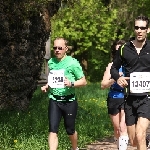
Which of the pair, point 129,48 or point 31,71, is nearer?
point 129,48

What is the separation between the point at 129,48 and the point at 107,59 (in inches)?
2061

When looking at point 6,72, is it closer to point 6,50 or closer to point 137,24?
point 6,50

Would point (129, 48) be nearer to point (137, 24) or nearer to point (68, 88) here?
point (137, 24)

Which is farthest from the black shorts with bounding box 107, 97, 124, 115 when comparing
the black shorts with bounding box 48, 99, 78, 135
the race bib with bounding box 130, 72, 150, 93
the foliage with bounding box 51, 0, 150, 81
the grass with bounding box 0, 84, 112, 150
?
the foliage with bounding box 51, 0, 150, 81

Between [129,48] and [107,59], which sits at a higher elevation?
[129,48]

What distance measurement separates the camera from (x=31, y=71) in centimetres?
1373

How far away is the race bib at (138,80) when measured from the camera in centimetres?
657

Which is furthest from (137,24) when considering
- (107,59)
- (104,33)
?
Answer: (107,59)

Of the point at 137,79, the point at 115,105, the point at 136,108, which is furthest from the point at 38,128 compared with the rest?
the point at 137,79

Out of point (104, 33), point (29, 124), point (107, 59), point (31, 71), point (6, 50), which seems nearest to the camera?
point (29, 124)

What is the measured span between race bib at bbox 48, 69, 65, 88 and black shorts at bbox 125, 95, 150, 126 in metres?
1.14

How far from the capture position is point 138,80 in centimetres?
655

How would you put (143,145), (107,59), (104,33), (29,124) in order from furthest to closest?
(107,59), (104,33), (29,124), (143,145)

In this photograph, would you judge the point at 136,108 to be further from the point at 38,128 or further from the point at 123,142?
the point at 38,128
